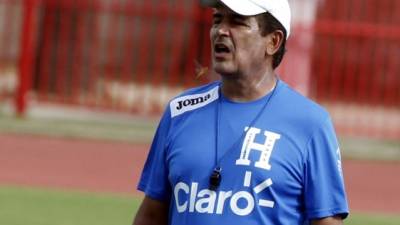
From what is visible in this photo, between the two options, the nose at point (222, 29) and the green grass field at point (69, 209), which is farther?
the green grass field at point (69, 209)

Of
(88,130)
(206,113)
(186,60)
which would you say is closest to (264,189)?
(206,113)

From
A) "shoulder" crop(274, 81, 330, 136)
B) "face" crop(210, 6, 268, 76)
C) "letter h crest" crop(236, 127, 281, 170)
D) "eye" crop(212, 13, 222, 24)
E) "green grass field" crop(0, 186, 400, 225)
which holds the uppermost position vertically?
"eye" crop(212, 13, 222, 24)

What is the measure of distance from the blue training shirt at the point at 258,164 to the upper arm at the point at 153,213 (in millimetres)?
192

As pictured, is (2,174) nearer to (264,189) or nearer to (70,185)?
(70,185)

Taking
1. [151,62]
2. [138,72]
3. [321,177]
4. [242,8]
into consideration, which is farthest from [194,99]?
[151,62]

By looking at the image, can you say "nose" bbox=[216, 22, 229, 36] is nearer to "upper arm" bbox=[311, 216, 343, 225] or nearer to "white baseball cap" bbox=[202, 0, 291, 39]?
"white baseball cap" bbox=[202, 0, 291, 39]

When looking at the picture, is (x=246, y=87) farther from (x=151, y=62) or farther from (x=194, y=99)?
(x=151, y=62)

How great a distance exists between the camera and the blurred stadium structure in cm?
1669

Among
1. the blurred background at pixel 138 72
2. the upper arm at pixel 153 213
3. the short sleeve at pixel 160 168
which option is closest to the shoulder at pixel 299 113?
the short sleeve at pixel 160 168

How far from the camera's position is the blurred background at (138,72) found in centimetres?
1550

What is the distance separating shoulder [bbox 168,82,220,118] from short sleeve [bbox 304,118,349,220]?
16.5 inches

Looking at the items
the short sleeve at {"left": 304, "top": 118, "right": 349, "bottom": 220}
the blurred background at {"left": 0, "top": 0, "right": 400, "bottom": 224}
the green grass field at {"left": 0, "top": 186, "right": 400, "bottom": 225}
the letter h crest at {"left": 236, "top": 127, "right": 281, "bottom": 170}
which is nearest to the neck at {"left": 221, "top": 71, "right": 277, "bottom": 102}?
the letter h crest at {"left": 236, "top": 127, "right": 281, "bottom": 170}

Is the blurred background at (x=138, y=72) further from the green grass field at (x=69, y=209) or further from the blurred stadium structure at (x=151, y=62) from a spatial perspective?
the green grass field at (x=69, y=209)

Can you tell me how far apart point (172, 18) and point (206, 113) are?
12905mm
